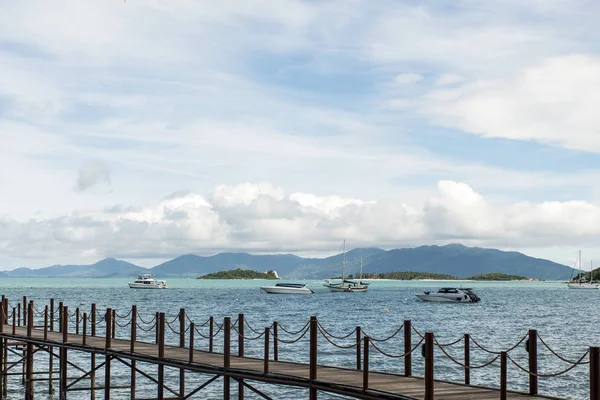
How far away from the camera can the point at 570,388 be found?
133 ft

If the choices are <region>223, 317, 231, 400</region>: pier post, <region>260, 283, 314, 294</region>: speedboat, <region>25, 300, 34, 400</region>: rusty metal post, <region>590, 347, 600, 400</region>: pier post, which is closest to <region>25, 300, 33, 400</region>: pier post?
<region>25, 300, 34, 400</region>: rusty metal post

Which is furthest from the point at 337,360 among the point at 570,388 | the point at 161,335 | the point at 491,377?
the point at 161,335

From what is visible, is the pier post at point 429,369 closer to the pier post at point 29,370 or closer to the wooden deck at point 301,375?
the wooden deck at point 301,375

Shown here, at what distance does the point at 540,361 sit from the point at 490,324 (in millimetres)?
37737

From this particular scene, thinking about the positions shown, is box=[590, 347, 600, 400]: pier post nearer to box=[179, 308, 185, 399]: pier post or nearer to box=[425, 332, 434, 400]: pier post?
box=[425, 332, 434, 400]: pier post

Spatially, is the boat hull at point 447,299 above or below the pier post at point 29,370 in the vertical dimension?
below

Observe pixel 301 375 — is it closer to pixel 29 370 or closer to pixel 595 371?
pixel 595 371

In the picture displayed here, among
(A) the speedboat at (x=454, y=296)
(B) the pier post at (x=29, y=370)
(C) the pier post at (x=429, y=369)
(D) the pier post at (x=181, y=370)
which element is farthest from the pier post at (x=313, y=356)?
(A) the speedboat at (x=454, y=296)

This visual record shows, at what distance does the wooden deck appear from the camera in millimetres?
21203

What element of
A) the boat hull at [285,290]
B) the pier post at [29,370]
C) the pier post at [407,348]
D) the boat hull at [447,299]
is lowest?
the boat hull at [285,290]

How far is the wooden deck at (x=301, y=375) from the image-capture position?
2120cm

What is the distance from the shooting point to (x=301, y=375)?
79.9 ft

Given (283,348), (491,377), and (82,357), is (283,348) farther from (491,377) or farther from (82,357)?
(491,377)

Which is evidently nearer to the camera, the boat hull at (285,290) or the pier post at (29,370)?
the pier post at (29,370)
